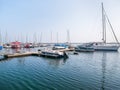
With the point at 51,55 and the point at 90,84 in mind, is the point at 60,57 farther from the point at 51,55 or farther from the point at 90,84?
the point at 90,84

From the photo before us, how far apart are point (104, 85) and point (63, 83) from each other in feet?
18.6

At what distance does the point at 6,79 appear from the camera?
22.0 meters

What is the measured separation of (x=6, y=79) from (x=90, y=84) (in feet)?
42.2

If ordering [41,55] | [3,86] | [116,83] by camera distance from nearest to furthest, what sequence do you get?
[3,86]
[116,83]
[41,55]

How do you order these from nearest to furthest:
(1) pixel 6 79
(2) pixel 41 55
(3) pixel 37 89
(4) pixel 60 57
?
1. (3) pixel 37 89
2. (1) pixel 6 79
3. (4) pixel 60 57
4. (2) pixel 41 55

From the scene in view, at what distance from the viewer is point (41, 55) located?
53312 millimetres

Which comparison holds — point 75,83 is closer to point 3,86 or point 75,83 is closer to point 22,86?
point 22,86

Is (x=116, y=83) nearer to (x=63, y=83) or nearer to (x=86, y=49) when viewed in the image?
(x=63, y=83)

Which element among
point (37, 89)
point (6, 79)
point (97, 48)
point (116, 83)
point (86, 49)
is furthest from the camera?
point (97, 48)

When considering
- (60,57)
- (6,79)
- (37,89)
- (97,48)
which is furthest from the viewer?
(97,48)

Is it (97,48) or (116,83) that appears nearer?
(116,83)

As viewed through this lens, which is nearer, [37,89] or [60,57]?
[37,89]

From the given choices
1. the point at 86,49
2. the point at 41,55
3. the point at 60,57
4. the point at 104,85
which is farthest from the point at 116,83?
the point at 86,49

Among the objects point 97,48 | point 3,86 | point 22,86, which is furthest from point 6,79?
point 97,48
